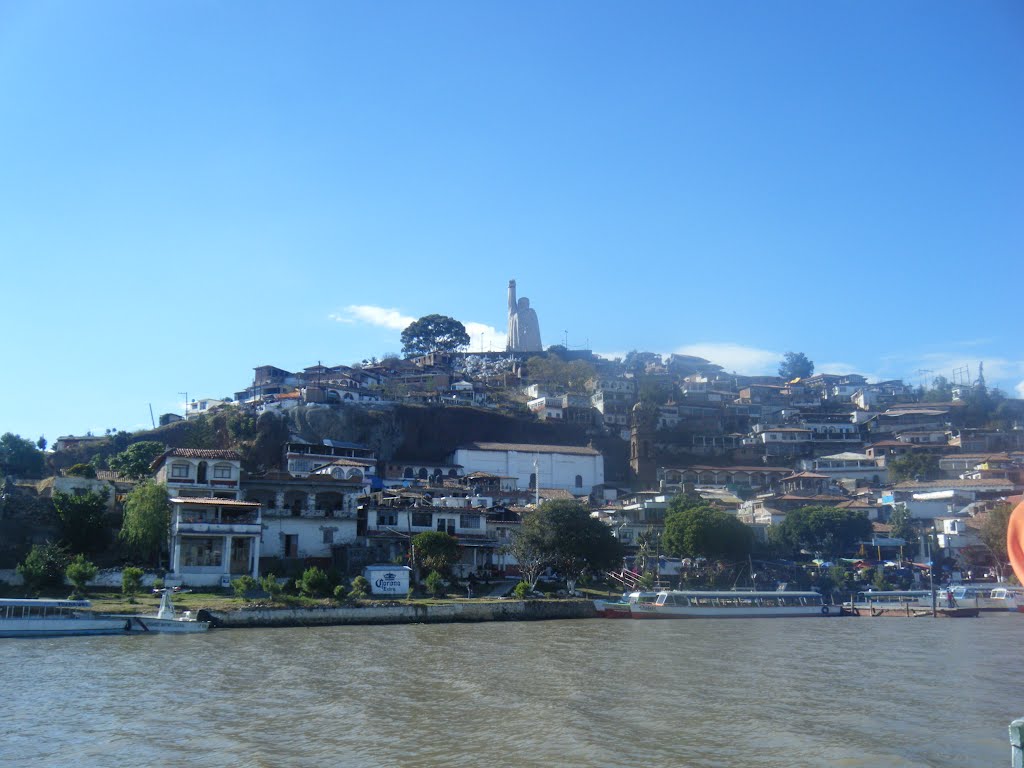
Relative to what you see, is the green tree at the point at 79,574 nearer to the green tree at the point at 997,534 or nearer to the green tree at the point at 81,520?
the green tree at the point at 81,520

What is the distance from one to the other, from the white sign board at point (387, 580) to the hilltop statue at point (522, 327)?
98.7 metres

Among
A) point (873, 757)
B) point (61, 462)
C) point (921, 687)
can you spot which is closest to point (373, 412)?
point (61, 462)

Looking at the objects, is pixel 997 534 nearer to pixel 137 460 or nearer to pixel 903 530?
pixel 903 530

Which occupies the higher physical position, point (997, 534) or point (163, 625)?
point (997, 534)

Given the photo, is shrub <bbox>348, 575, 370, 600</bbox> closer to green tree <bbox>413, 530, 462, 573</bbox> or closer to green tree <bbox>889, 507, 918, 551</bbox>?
green tree <bbox>413, 530, 462, 573</bbox>

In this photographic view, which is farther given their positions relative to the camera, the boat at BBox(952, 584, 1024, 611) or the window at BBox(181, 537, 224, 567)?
the boat at BBox(952, 584, 1024, 611)

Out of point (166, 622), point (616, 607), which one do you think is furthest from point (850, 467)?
point (166, 622)

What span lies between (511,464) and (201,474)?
33890 millimetres

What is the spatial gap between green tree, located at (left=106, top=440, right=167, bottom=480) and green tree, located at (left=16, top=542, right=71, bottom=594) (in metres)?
19.4

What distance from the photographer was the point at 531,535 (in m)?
49.4

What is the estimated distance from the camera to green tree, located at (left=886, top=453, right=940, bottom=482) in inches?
3145

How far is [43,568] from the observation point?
40.4 meters

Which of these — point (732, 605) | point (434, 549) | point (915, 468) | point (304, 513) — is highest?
point (915, 468)

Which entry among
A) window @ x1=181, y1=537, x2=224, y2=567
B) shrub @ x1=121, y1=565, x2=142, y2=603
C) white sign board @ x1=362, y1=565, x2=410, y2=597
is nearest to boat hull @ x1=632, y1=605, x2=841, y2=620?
white sign board @ x1=362, y1=565, x2=410, y2=597
